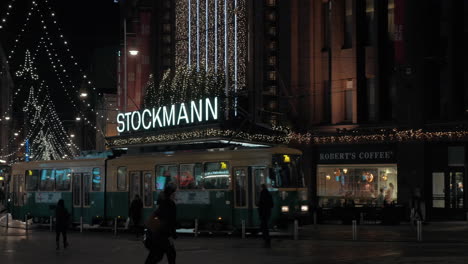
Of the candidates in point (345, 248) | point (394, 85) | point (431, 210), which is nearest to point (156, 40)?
point (394, 85)

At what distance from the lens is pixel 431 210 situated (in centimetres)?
4019

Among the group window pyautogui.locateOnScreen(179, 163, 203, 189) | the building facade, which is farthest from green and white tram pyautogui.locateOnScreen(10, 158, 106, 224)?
the building facade

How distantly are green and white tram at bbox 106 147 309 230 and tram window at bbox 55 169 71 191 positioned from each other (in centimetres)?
551

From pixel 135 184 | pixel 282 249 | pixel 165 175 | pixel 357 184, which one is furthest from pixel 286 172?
pixel 357 184

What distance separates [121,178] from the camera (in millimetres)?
34969

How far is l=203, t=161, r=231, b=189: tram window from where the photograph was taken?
30.1 m

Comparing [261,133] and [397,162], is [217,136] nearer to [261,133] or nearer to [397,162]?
[261,133]

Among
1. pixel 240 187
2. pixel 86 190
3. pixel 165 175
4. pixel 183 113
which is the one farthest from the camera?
pixel 183 113

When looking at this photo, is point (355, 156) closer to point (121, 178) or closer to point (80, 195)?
point (121, 178)

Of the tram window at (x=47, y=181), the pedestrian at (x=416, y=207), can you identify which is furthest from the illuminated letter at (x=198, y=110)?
the pedestrian at (x=416, y=207)

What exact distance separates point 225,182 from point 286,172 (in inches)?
101

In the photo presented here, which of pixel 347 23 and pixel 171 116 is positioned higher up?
pixel 347 23

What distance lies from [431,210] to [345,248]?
1889cm

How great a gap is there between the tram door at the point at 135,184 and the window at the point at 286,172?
7.45 metres
